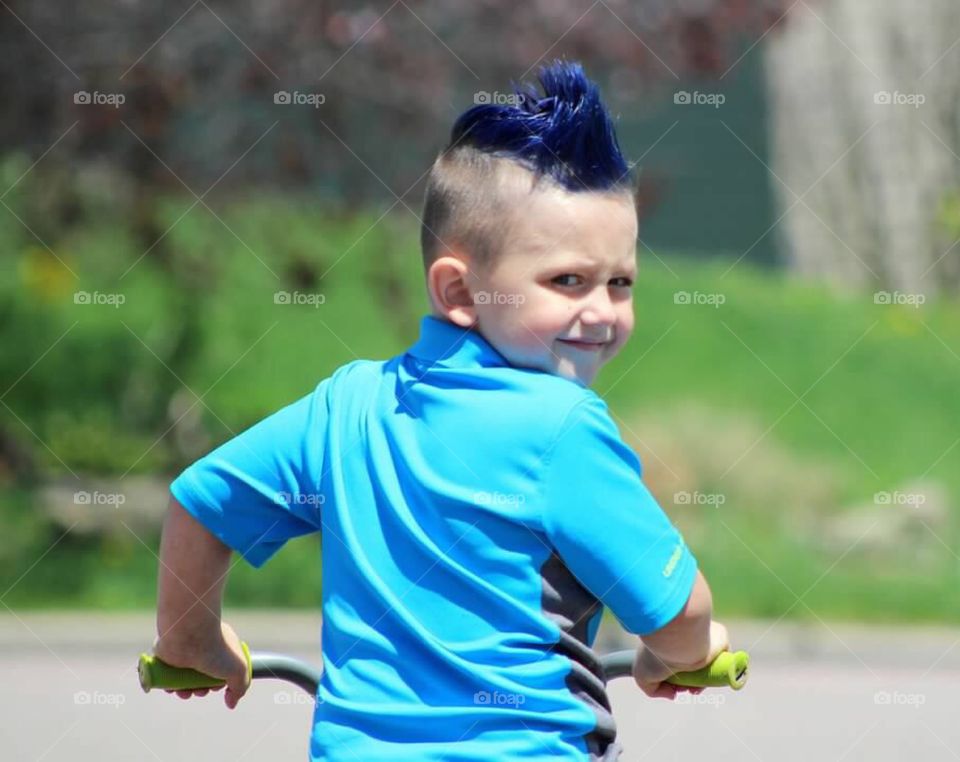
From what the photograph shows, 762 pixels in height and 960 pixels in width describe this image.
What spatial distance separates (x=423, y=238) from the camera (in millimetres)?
2039

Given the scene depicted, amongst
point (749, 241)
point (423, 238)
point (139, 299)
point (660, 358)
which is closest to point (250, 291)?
point (139, 299)

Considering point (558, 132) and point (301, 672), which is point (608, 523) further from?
point (301, 672)

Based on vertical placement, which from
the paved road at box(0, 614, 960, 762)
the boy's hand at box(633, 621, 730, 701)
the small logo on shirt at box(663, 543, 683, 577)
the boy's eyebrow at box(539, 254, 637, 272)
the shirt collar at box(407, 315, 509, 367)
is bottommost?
the paved road at box(0, 614, 960, 762)

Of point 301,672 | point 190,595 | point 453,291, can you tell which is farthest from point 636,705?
point 453,291

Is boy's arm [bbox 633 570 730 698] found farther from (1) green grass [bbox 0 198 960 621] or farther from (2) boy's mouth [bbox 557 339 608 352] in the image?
(1) green grass [bbox 0 198 960 621]

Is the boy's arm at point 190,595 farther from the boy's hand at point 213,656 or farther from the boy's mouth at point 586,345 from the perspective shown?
the boy's mouth at point 586,345

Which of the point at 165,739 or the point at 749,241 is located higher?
the point at 749,241

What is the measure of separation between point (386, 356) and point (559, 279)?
22.2 ft

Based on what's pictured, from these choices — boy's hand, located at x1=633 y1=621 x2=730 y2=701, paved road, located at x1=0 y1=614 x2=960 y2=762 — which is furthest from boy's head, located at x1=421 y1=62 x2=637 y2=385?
paved road, located at x1=0 y1=614 x2=960 y2=762

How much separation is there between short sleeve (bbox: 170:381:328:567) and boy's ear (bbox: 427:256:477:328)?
19cm

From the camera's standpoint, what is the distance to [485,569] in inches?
69.9

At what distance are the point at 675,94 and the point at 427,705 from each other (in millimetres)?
7271

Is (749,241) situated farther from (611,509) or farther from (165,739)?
(611,509)

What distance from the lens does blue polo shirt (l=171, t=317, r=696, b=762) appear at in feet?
5.76
